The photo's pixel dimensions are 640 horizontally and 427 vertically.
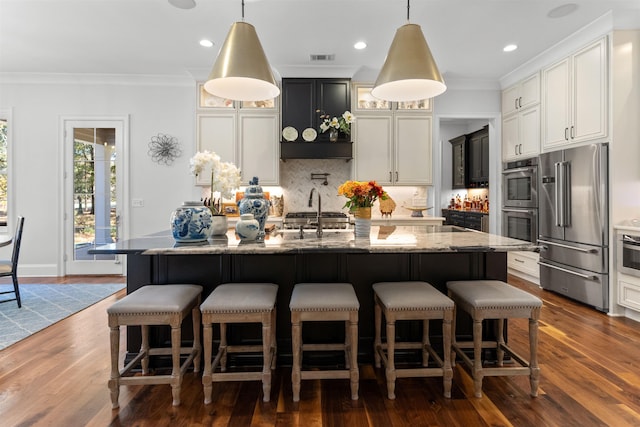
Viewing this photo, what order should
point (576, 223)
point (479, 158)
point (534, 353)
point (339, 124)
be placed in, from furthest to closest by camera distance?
point (479, 158), point (339, 124), point (576, 223), point (534, 353)

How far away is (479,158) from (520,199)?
5.70 feet

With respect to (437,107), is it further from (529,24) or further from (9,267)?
(9,267)

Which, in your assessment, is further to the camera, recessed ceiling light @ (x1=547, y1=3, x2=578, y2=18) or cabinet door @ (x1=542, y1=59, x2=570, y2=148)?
cabinet door @ (x1=542, y1=59, x2=570, y2=148)

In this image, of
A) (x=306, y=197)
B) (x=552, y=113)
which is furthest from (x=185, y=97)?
(x=552, y=113)

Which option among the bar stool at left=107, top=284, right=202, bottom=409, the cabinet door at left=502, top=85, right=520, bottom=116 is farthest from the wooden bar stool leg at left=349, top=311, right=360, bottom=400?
the cabinet door at left=502, top=85, right=520, bottom=116

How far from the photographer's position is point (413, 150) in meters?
4.93

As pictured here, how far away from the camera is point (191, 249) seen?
196 centimetres

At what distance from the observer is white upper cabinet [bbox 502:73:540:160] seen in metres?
4.46

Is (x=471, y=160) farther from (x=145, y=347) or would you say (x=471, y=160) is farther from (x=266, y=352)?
(x=145, y=347)

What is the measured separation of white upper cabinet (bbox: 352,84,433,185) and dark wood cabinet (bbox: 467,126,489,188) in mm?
1593

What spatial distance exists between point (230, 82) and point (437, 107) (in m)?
3.81

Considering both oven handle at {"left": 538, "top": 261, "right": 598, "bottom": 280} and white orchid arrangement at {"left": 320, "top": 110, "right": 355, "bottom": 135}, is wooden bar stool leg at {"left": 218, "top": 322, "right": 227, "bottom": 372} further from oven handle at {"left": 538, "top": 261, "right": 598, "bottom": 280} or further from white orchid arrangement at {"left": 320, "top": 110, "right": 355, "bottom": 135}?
oven handle at {"left": 538, "top": 261, "right": 598, "bottom": 280}

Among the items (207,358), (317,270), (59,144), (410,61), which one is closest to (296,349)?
(207,358)

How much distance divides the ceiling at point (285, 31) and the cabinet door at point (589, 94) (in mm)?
305
